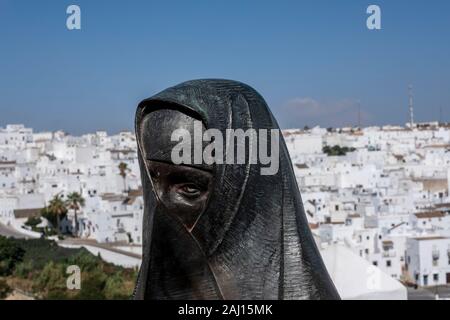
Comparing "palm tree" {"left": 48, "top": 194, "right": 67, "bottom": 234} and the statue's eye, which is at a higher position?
the statue's eye

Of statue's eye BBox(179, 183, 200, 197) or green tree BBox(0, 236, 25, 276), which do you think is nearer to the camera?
statue's eye BBox(179, 183, 200, 197)

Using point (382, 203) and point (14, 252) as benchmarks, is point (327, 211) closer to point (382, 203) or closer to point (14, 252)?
point (382, 203)

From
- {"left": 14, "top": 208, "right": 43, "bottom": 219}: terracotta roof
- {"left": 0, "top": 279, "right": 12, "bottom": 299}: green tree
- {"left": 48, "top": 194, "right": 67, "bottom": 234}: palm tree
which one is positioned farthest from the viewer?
{"left": 14, "top": 208, "right": 43, "bottom": 219}: terracotta roof

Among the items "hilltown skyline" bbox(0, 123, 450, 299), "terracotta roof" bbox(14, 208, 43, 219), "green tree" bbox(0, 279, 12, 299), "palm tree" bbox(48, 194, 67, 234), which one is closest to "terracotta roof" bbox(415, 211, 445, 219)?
"hilltown skyline" bbox(0, 123, 450, 299)

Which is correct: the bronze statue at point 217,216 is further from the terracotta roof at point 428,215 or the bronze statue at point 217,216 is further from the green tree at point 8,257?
the terracotta roof at point 428,215

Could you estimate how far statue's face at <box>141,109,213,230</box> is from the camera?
2.95 m

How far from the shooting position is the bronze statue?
116 inches

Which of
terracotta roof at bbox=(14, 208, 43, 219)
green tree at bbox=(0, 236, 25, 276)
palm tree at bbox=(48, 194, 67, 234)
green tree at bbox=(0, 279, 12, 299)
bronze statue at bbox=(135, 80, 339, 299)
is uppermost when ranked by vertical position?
bronze statue at bbox=(135, 80, 339, 299)

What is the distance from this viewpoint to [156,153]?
3.00 metres

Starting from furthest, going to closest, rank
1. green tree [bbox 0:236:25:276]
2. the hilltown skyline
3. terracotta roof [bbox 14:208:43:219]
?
terracotta roof [bbox 14:208:43:219], the hilltown skyline, green tree [bbox 0:236:25:276]

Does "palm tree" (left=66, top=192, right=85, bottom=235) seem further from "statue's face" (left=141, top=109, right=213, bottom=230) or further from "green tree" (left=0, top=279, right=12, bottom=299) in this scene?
"statue's face" (left=141, top=109, right=213, bottom=230)

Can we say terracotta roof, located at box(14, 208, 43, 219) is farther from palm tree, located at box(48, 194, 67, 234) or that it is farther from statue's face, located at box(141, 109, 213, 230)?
statue's face, located at box(141, 109, 213, 230)

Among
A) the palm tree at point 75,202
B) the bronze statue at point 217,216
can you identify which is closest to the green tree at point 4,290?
the palm tree at point 75,202

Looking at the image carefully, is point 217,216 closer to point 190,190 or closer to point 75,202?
point 190,190
